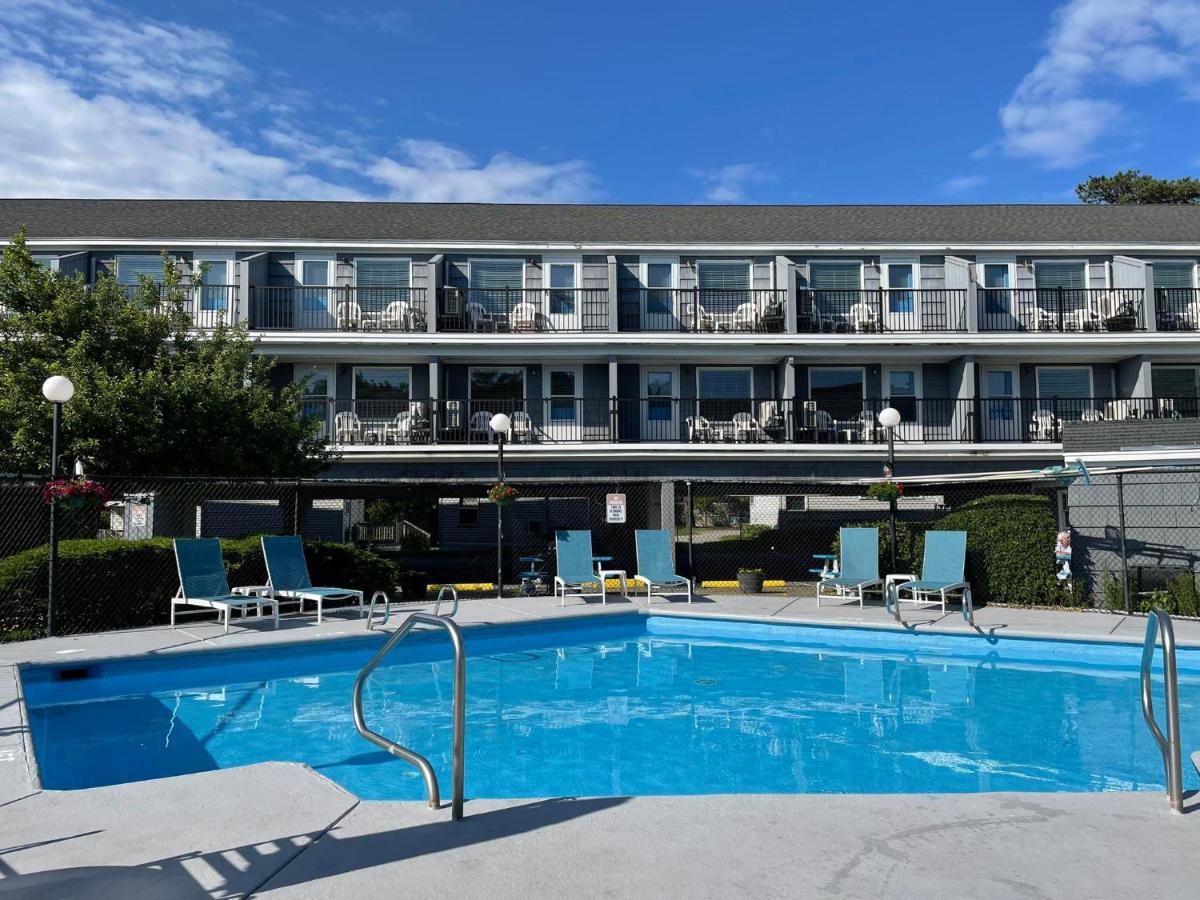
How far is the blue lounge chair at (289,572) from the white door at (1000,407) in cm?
1643

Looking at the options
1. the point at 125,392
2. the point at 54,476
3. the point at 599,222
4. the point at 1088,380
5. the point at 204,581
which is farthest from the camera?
the point at 599,222

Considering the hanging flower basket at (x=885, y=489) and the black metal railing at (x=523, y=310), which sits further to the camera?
the black metal railing at (x=523, y=310)

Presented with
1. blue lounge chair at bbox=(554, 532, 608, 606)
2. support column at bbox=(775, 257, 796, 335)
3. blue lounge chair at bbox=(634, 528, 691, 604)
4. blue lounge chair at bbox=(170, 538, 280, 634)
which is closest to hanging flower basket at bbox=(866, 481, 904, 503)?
blue lounge chair at bbox=(634, 528, 691, 604)

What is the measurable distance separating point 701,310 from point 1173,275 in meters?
12.9

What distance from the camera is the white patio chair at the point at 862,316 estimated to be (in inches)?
842

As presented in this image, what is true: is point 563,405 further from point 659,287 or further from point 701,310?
point 701,310

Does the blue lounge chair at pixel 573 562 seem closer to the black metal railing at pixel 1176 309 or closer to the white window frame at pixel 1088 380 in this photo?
the white window frame at pixel 1088 380

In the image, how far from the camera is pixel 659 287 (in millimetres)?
22078

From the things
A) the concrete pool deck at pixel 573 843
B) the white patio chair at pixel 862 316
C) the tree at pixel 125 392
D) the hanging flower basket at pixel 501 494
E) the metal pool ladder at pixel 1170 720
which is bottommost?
the concrete pool deck at pixel 573 843

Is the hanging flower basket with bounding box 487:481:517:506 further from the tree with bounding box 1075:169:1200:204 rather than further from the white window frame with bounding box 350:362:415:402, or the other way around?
the tree with bounding box 1075:169:1200:204

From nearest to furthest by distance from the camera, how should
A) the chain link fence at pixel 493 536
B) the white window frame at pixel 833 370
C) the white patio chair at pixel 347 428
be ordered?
1. the chain link fence at pixel 493 536
2. the white patio chair at pixel 347 428
3. the white window frame at pixel 833 370

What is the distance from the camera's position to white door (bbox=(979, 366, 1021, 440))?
21.1 meters

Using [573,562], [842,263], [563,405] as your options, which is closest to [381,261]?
[563,405]

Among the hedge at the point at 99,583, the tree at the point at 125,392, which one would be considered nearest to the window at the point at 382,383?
the tree at the point at 125,392
